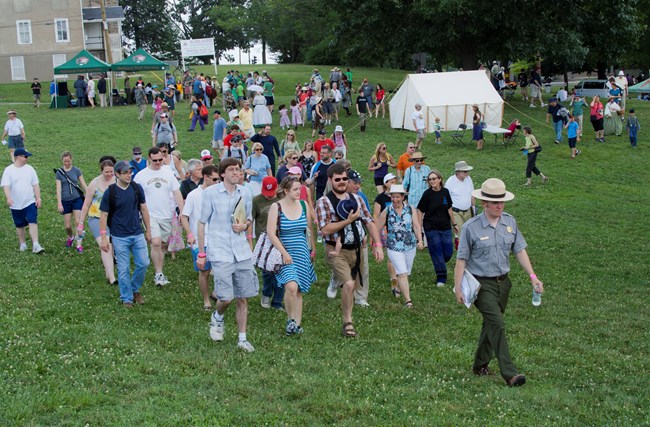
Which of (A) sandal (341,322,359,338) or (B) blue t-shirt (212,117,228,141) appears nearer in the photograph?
(A) sandal (341,322,359,338)

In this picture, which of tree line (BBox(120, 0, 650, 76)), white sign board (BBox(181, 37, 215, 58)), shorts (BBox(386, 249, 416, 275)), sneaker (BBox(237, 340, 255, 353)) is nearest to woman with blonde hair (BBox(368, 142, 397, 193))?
shorts (BBox(386, 249, 416, 275))

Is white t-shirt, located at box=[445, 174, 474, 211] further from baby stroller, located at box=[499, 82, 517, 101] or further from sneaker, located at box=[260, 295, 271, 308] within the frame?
baby stroller, located at box=[499, 82, 517, 101]

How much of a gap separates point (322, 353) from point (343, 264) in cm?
112

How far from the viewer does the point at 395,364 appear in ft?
25.9

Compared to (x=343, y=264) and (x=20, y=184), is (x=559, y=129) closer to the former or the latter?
(x=20, y=184)

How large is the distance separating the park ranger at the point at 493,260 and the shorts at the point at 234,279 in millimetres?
2169

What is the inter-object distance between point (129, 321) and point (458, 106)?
22.6m

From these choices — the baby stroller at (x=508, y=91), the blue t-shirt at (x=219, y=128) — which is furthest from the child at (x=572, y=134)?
the baby stroller at (x=508, y=91)

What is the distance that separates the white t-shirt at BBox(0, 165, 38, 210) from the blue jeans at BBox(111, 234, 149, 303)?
3561 mm

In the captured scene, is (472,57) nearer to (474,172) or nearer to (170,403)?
(474,172)

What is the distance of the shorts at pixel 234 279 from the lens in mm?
7984

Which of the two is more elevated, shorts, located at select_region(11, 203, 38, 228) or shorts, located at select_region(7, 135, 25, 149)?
shorts, located at select_region(7, 135, 25, 149)

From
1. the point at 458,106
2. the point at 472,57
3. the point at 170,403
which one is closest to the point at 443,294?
the point at 170,403

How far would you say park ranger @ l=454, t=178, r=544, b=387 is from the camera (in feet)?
23.7
